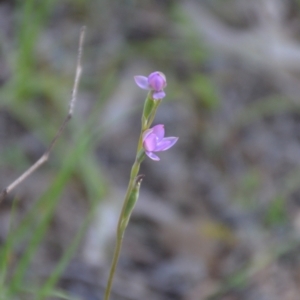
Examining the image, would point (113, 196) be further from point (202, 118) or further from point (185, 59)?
point (185, 59)

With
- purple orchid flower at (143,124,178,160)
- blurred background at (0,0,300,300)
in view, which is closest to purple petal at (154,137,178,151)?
purple orchid flower at (143,124,178,160)

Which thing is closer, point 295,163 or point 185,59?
point 295,163

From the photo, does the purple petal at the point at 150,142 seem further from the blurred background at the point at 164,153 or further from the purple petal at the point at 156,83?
the blurred background at the point at 164,153

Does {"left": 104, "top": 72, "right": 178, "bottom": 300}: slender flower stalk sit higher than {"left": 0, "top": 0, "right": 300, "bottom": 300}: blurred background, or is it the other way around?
{"left": 104, "top": 72, "right": 178, "bottom": 300}: slender flower stalk

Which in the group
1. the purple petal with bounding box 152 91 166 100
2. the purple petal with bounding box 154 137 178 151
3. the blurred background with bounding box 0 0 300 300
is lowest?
the blurred background with bounding box 0 0 300 300

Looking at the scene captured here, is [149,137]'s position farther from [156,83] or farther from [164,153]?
[164,153]

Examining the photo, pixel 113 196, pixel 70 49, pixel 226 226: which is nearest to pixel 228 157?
pixel 226 226

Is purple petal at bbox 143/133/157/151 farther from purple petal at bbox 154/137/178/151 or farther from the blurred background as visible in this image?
the blurred background
